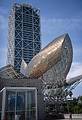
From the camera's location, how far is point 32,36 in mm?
156875

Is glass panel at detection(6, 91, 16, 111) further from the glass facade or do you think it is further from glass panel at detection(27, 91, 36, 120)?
glass panel at detection(27, 91, 36, 120)

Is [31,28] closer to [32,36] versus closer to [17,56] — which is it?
[32,36]

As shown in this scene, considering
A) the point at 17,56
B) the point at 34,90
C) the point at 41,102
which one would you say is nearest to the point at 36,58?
the point at 41,102

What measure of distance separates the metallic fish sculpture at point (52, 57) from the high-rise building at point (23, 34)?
8266 cm

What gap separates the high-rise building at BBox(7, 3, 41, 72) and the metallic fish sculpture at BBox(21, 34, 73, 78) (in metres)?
82.7

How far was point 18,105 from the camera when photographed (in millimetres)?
33625

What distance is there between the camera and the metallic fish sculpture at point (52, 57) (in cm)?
5838

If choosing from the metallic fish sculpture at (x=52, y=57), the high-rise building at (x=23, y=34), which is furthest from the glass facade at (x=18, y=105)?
the high-rise building at (x=23, y=34)

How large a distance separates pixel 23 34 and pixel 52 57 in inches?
3772

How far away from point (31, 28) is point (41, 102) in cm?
11078

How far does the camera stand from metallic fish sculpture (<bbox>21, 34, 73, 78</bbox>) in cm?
5838

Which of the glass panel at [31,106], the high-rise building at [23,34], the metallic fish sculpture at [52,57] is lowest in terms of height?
the glass panel at [31,106]

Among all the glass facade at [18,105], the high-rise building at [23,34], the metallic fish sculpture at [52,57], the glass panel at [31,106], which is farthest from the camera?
the high-rise building at [23,34]

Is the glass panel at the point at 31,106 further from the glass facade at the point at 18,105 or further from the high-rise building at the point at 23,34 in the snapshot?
the high-rise building at the point at 23,34
